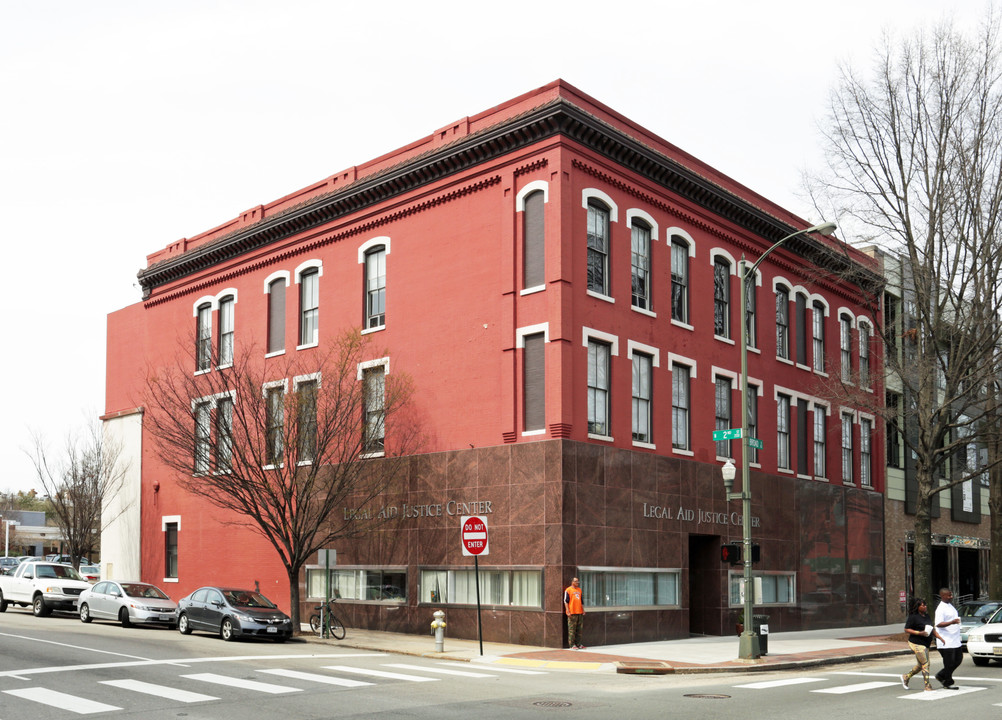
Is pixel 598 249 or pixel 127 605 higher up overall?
pixel 598 249

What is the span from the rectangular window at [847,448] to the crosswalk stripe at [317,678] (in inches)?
1072

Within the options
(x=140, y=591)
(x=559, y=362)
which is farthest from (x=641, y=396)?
(x=140, y=591)

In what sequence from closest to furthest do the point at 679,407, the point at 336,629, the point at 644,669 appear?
the point at 644,669 < the point at 336,629 < the point at 679,407

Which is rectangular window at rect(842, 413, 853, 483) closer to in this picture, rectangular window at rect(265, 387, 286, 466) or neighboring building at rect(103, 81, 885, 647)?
neighboring building at rect(103, 81, 885, 647)

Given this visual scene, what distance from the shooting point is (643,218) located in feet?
99.5

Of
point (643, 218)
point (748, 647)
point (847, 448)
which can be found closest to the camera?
point (748, 647)

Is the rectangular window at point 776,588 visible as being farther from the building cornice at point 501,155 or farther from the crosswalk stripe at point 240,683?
the crosswalk stripe at point 240,683

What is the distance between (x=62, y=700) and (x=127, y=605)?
54.1ft

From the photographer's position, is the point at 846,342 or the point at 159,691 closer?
the point at 159,691

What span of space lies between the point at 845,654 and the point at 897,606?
60.6 ft

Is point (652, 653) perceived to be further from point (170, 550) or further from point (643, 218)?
point (170, 550)

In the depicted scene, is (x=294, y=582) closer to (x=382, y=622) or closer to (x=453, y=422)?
(x=382, y=622)

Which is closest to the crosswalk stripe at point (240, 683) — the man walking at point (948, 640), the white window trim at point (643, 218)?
the man walking at point (948, 640)

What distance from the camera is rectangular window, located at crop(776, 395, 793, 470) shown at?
1433 inches
